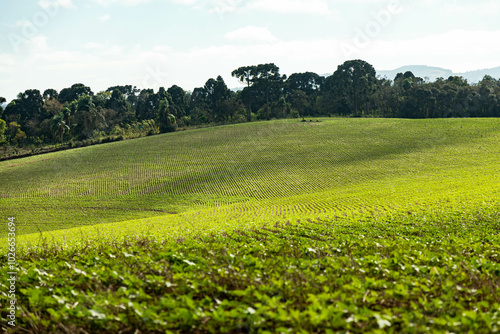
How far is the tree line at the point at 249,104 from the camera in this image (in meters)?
113

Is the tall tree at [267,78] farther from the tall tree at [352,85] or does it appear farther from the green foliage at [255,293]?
the green foliage at [255,293]

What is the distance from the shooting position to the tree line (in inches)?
4451

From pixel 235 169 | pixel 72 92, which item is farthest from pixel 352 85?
pixel 72 92

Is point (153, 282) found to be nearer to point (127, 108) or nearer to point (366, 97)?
point (366, 97)

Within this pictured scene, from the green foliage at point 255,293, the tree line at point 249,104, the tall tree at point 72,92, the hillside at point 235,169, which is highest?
the tall tree at point 72,92

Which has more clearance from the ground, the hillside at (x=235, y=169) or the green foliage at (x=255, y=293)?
the green foliage at (x=255, y=293)

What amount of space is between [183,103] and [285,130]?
209 feet

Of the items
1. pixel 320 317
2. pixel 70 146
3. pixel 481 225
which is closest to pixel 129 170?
pixel 70 146

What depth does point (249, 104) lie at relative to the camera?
133 metres

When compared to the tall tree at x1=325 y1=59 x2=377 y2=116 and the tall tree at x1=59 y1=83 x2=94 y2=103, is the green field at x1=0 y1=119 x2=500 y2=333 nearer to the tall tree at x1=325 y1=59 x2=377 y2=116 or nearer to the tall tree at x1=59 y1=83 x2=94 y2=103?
the tall tree at x1=325 y1=59 x2=377 y2=116

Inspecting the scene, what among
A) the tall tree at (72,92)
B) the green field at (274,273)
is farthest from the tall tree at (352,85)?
the tall tree at (72,92)

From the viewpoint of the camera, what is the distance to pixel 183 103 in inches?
5640

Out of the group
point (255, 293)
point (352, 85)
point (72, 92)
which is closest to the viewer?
point (255, 293)

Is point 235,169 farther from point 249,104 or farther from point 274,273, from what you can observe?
point 249,104
